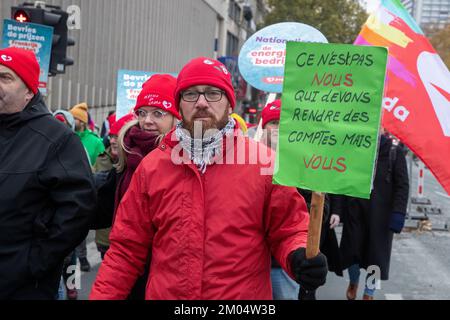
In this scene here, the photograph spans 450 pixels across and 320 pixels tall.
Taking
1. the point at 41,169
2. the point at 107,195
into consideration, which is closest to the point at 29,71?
the point at 41,169

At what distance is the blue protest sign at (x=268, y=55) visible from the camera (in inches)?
224

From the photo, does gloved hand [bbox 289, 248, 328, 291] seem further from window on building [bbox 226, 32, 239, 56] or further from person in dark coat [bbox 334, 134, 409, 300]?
window on building [bbox 226, 32, 239, 56]

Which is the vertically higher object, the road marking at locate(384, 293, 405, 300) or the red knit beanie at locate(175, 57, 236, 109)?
the red knit beanie at locate(175, 57, 236, 109)

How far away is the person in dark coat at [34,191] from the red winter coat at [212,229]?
47 centimetres

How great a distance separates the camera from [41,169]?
115 inches

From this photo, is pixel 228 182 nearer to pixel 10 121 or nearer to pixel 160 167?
pixel 160 167

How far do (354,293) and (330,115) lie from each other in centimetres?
435

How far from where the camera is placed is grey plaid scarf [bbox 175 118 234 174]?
252cm

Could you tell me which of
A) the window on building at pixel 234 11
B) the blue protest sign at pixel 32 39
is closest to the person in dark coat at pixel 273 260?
the blue protest sign at pixel 32 39

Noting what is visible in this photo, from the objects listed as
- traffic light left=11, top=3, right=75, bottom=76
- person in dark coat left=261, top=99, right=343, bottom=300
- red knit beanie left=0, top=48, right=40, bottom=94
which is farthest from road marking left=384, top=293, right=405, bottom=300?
traffic light left=11, top=3, right=75, bottom=76

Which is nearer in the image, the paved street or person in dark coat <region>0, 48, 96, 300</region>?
person in dark coat <region>0, 48, 96, 300</region>

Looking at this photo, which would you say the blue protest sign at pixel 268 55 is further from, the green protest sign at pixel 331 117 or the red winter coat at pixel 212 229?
the green protest sign at pixel 331 117

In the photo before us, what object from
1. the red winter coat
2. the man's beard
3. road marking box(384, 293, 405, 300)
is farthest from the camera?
road marking box(384, 293, 405, 300)
